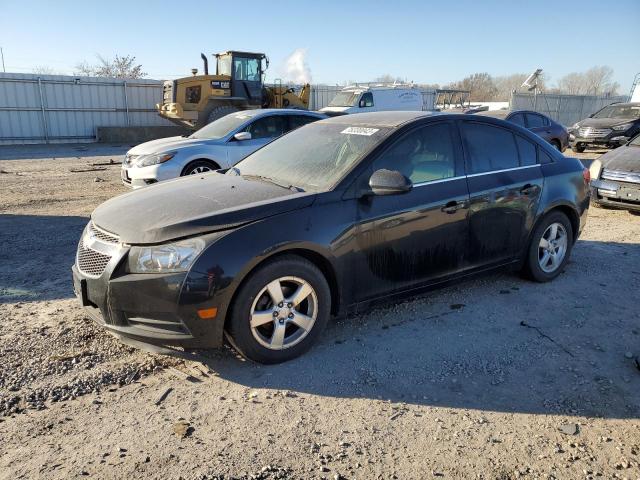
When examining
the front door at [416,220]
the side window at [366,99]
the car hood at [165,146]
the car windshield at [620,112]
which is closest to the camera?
the front door at [416,220]

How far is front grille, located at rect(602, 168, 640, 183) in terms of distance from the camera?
26.0ft

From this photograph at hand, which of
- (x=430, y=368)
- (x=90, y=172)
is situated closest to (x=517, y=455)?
(x=430, y=368)


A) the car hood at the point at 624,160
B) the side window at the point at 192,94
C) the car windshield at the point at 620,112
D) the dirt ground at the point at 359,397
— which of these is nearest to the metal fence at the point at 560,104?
the car windshield at the point at 620,112

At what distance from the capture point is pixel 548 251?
16.7 feet

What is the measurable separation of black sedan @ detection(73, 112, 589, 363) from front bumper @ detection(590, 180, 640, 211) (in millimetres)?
3674

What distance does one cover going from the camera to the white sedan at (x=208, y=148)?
28.2 feet

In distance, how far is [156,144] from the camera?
30.3ft

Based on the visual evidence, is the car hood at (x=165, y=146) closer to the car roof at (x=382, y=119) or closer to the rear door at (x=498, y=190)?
the car roof at (x=382, y=119)

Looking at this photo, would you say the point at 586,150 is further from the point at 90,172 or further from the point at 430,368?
the point at 430,368

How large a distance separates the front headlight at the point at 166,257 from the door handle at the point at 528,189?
303 centimetres

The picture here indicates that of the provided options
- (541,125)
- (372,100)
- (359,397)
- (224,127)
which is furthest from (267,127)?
(372,100)

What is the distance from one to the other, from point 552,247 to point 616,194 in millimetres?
3975

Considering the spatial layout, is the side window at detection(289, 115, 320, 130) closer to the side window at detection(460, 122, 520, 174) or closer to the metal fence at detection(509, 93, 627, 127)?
the side window at detection(460, 122, 520, 174)

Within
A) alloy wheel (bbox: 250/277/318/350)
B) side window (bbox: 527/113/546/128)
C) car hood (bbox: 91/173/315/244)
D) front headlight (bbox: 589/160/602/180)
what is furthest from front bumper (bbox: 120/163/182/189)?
side window (bbox: 527/113/546/128)
